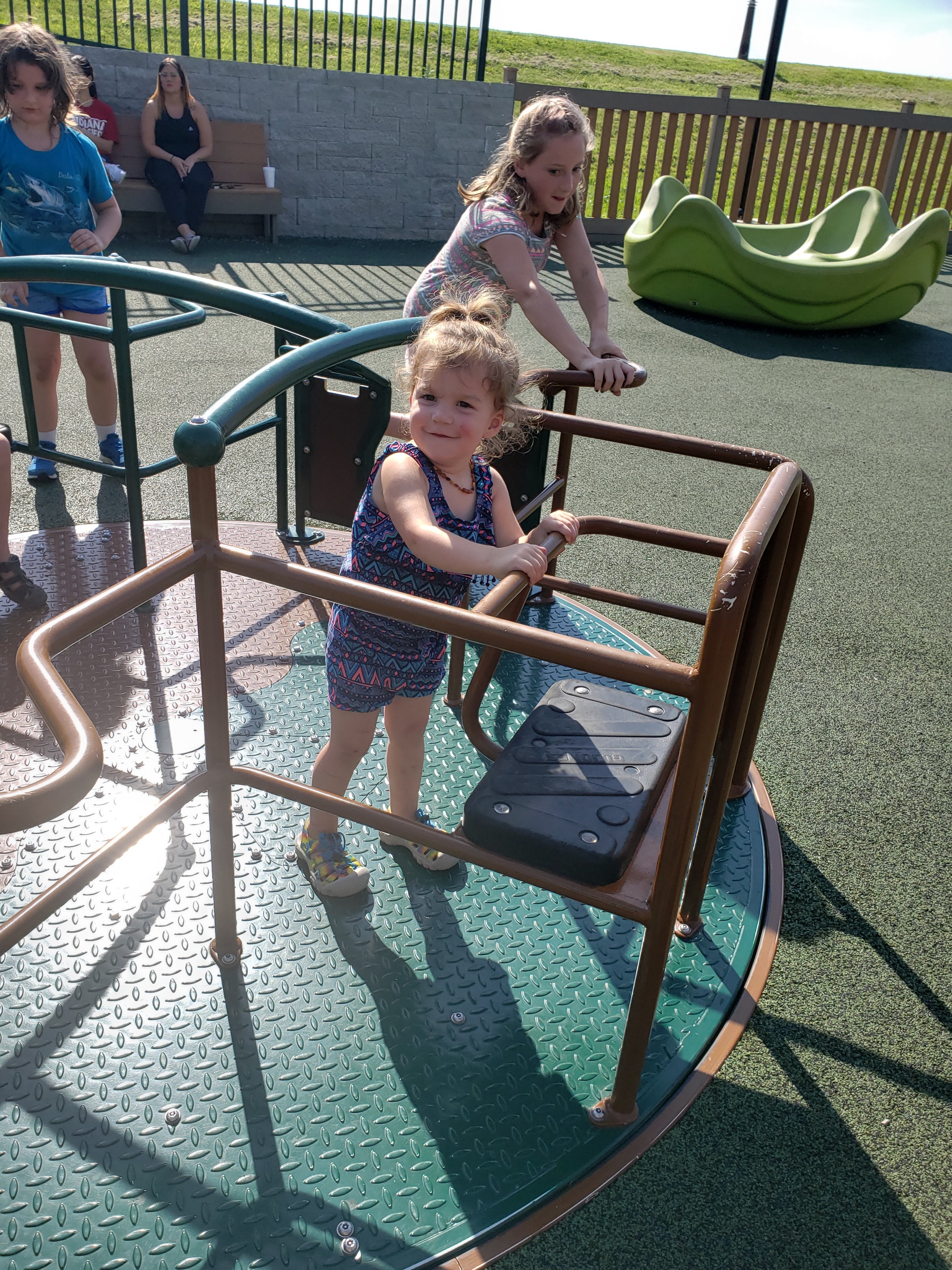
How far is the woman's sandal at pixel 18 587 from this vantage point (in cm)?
256

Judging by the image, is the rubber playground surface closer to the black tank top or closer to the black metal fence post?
the black tank top

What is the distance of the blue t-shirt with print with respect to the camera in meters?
3.10

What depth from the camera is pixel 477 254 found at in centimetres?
242

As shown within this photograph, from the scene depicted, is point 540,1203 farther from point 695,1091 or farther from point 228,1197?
point 228,1197

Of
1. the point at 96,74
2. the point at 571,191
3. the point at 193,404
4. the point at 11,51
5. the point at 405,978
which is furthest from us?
the point at 96,74

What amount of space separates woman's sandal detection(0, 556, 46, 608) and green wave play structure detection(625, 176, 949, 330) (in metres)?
5.25

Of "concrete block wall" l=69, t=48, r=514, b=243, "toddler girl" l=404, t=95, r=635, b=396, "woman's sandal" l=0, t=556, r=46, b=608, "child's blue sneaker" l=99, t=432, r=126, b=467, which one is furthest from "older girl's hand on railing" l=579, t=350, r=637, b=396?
"concrete block wall" l=69, t=48, r=514, b=243

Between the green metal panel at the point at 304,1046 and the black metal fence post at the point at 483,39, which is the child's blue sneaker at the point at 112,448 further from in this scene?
the black metal fence post at the point at 483,39

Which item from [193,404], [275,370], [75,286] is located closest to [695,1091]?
[275,370]

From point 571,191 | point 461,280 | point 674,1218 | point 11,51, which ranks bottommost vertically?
point 674,1218

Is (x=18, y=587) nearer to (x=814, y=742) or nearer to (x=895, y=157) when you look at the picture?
(x=814, y=742)

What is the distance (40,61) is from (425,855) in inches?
106

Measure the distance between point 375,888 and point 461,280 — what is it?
4.87 ft

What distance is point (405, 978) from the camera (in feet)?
5.51
